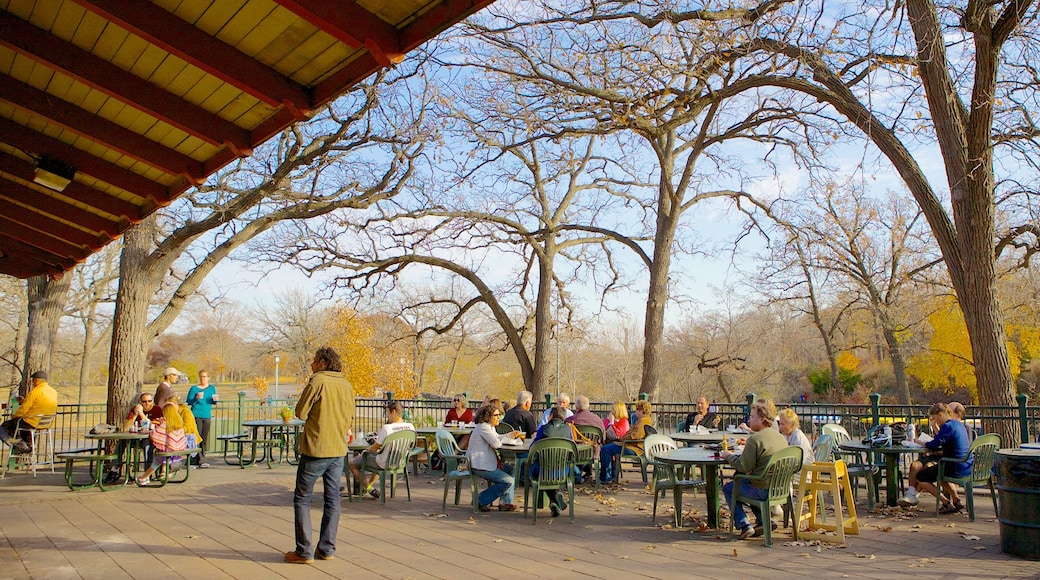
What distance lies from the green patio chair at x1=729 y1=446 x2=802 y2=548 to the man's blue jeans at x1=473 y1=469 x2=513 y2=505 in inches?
109

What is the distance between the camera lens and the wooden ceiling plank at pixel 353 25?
13.9 ft

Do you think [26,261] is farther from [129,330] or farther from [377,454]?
[377,454]

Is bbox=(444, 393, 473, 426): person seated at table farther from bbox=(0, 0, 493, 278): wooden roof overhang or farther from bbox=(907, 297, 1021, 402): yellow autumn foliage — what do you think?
bbox=(907, 297, 1021, 402): yellow autumn foliage

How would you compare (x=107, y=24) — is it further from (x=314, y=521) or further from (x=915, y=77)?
(x=915, y=77)

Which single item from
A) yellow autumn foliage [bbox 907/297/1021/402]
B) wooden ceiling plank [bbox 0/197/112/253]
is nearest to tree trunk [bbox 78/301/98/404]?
wooden ceiling plank [bbox 0/197/112/253]

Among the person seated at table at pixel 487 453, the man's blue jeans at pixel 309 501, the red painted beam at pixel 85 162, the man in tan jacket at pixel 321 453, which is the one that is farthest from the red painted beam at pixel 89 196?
the person seated at table at pixel 487 453

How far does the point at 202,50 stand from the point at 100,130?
209 cm

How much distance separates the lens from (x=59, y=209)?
815 cm

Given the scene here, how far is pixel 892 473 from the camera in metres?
8.45

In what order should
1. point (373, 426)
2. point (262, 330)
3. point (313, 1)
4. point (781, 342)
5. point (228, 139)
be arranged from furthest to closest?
point (262, 330) < point (781, 342) < point (373, 426) < point (228, 139) < point (313, 1)

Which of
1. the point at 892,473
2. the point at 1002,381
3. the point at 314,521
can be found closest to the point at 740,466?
the point at 892,473

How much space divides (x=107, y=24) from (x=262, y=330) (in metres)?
49.0

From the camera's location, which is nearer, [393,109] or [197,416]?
[197,416]

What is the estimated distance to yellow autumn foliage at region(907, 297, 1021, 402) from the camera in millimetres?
29875
